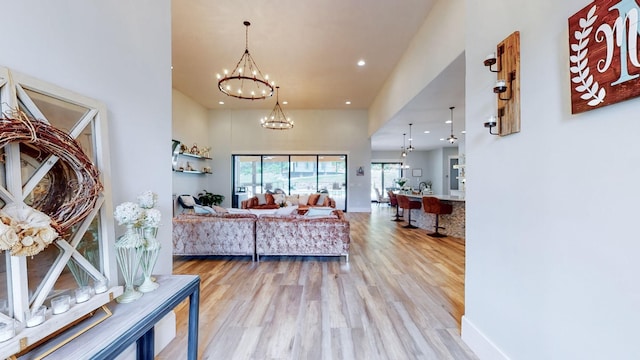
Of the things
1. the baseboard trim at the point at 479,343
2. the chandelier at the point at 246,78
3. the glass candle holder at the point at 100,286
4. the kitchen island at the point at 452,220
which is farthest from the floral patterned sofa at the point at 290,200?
the glass candle holder at the point at 100,286

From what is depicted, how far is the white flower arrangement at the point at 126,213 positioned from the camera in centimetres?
135

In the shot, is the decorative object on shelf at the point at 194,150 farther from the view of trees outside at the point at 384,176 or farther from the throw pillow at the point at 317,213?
the view of trees outside at the point at 384,176

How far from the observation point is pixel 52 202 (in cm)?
115

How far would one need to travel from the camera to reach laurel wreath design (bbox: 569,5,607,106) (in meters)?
1.18

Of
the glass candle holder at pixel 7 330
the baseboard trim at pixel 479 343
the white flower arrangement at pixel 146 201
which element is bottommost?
the baseboard trim at pixel 479 343

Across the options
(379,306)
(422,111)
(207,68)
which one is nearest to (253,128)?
(207,68)

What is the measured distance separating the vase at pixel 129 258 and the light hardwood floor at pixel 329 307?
3.09ft

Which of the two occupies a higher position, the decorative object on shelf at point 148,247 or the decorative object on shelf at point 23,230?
the decorative object on shelf at point 23,230

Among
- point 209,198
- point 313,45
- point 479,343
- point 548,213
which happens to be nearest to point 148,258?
point 548,213

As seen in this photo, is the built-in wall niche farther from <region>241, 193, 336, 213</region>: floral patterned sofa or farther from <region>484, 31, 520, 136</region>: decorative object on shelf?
<region>241, 193, 336, 213</region>: floral patterned sofa

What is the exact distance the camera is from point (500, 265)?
184cm

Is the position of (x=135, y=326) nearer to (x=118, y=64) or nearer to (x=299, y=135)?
(x=118, y=64)

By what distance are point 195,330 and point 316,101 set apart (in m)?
8.43

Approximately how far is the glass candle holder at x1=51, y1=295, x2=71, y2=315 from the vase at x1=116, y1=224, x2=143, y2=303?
11.4 inches
